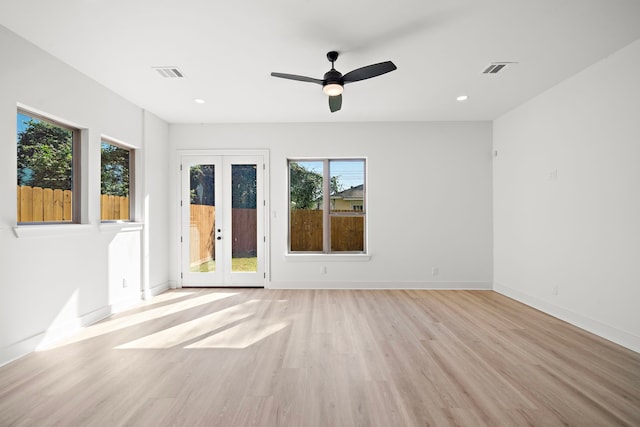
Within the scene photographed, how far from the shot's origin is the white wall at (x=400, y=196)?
205 inches

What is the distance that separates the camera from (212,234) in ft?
17.3

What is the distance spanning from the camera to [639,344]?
9.10 feet

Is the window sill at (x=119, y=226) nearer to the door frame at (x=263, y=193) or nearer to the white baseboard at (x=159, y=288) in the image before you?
the door frame at (x=263, y=193)

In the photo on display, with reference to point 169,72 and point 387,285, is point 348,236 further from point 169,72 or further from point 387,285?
point 169,72

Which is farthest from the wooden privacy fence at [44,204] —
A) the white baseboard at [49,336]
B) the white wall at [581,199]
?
the white wall at [581,199]

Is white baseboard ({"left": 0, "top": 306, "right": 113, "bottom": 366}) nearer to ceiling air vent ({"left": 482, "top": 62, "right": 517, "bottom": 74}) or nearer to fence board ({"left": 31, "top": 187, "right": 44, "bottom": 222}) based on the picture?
fence board ({"left": 31, "top": 187, "right": 44, "bottom": 222})

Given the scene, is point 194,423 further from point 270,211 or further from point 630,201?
point 630,201

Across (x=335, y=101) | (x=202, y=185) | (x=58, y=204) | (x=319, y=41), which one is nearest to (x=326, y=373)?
(x=335, y=101)

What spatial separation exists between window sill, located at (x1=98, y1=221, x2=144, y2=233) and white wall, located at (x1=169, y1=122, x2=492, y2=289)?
89cm

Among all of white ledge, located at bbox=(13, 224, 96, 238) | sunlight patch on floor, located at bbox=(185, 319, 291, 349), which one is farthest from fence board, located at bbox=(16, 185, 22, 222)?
sunlight patch on floor, located at bbox=(185, 319, 291, 349)

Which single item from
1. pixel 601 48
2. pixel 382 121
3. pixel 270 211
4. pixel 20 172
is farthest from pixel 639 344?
pixel 20 172

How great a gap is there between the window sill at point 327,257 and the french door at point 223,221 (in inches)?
21.4

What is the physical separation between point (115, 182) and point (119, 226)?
65 centimetres

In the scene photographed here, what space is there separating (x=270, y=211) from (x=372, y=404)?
12.1 feet
